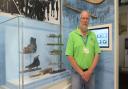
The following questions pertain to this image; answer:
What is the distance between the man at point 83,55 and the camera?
2.54 metres

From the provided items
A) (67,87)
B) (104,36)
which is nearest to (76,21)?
(104,36)

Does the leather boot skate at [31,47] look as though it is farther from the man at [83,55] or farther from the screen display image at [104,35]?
the screen display image at [104,35]

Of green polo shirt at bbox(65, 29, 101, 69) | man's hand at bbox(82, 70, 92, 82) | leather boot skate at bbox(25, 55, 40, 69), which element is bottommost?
man's hand at bbox(82, 70, 92, 82)

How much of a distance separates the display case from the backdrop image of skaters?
0.29 ft

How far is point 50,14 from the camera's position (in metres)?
3.21

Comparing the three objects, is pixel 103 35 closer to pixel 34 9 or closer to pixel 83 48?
pixel 83 48

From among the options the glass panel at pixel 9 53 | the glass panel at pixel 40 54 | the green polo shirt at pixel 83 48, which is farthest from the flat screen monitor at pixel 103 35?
the glass panel at pixel 9 53

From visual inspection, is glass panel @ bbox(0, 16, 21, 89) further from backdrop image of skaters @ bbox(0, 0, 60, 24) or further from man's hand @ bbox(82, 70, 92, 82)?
man's hand @ bbox(82, 70, 92, 82)

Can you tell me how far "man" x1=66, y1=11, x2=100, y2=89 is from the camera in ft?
8.35

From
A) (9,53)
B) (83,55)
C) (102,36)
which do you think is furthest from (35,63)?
(102,36)

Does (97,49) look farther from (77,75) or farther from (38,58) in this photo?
(38,58)

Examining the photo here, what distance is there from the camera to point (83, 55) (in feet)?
8.39

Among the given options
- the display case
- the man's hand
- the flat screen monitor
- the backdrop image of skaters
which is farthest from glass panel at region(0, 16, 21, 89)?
the flat screen monitor

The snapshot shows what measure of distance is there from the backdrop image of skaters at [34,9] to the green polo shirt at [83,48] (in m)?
0.74
